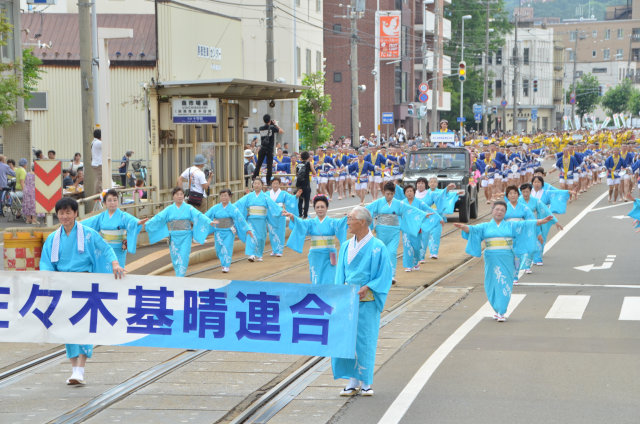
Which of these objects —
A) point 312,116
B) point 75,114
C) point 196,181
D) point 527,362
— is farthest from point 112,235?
point 312,116

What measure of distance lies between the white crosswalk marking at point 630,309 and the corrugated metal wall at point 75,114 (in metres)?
18.1

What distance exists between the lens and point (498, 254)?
43.2 feet

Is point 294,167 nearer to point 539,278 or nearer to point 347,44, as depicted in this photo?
point 539,278

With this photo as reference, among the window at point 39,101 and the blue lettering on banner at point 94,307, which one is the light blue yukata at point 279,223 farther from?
the window at point 39,101

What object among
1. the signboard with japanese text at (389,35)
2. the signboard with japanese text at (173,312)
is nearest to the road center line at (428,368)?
the signboard with japanese text at (173,312)

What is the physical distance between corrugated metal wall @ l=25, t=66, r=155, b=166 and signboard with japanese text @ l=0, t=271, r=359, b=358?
2071 cm

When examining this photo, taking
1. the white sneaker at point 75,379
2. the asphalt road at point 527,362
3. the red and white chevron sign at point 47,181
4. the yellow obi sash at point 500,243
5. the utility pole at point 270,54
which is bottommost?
the asphalt road at point 527,362

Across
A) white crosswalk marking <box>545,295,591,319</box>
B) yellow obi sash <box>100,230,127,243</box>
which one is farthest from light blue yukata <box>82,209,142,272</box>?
white crosswalk marking <box>545,295,591,319</box>

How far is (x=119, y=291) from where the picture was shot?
9.25 meters

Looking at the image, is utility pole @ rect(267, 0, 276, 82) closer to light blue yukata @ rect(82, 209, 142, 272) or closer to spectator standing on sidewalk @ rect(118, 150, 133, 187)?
spectator standing on sidewalk @ rect(118, 150, 133, 187)

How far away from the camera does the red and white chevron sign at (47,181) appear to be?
14.4 meters

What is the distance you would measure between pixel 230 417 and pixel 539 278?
10.0 meters

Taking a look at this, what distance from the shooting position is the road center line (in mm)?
8312

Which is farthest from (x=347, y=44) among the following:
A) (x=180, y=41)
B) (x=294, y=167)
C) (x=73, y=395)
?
(x=73, y=395)
